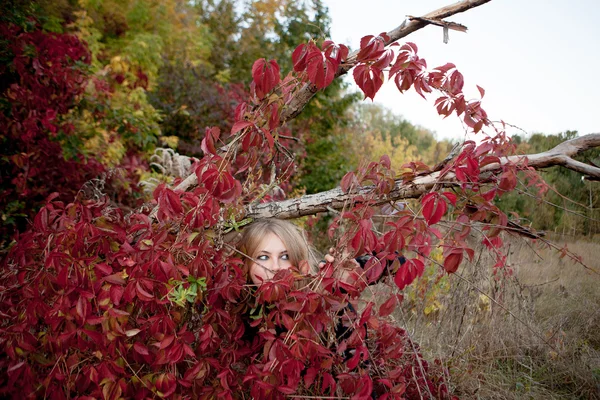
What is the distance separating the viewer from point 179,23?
1103cm

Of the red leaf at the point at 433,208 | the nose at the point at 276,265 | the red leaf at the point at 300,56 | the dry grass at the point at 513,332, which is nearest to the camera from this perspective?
the red leaf at the point at 433,208

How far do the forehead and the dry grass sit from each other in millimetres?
739

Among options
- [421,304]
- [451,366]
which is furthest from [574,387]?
[421,304]

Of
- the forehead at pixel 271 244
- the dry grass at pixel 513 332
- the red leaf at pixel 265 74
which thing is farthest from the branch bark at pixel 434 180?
the dry grass at pixel 513 332

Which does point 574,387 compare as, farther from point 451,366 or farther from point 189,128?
point 189,128

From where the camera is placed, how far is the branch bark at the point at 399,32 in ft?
4.84

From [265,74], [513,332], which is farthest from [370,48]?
[513,332]

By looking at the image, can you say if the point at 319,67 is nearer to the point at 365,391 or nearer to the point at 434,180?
the point at 434,180

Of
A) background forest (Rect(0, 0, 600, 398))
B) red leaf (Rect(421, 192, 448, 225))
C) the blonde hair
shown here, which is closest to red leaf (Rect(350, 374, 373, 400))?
red leaf (Rect(421, 192, 448, 225))

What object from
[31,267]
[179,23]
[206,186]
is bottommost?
[31,267]

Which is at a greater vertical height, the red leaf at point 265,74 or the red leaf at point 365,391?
the red leaf at point 265,74

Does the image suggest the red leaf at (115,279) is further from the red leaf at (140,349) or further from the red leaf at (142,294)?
the red leaf at (140,349)

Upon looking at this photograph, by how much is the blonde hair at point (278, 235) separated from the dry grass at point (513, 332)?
25.0 inches

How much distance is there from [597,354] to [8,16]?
4906 millimetres
